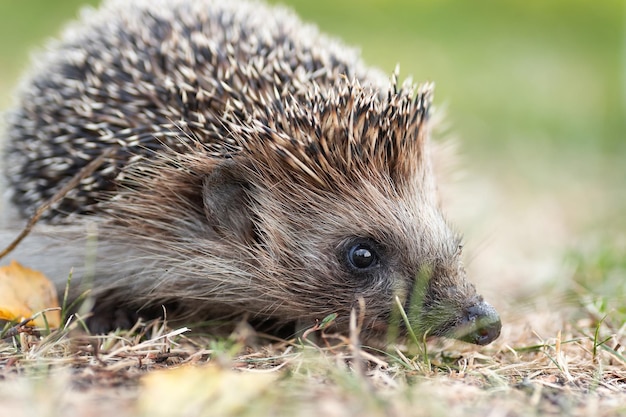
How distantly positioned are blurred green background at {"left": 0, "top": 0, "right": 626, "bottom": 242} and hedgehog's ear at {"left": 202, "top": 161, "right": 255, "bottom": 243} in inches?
136

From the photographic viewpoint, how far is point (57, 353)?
291cm

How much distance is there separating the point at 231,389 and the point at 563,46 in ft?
36.2

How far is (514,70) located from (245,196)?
8249mm

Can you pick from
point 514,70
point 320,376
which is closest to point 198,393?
point 320,376

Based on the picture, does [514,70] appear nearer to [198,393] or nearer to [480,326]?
[480,326]

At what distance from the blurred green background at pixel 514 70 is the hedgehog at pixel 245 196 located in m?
3.17

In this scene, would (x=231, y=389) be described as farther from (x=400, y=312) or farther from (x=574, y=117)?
(x=574, y=117)

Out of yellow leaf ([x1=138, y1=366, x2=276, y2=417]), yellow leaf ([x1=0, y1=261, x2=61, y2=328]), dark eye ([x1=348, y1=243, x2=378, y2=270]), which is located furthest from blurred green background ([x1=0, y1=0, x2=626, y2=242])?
yellow leaf ([x1=138, y1=366, x2=276, y2=417])

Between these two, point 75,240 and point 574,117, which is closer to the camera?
point 75,240

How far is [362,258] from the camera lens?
317 centimetres

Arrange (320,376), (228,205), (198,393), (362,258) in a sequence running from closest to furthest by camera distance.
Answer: (198,393) < (320,376) < (362,258) < (228,205)

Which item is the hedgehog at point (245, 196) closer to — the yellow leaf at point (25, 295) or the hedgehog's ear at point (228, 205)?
the hedgehog's ear at point (228, 205)

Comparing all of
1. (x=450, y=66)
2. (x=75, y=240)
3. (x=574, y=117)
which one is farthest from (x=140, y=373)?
(x=450, y=66)

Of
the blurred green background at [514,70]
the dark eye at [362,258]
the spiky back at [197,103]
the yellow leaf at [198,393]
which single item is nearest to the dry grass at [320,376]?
the yellow leaf at [198,393]
